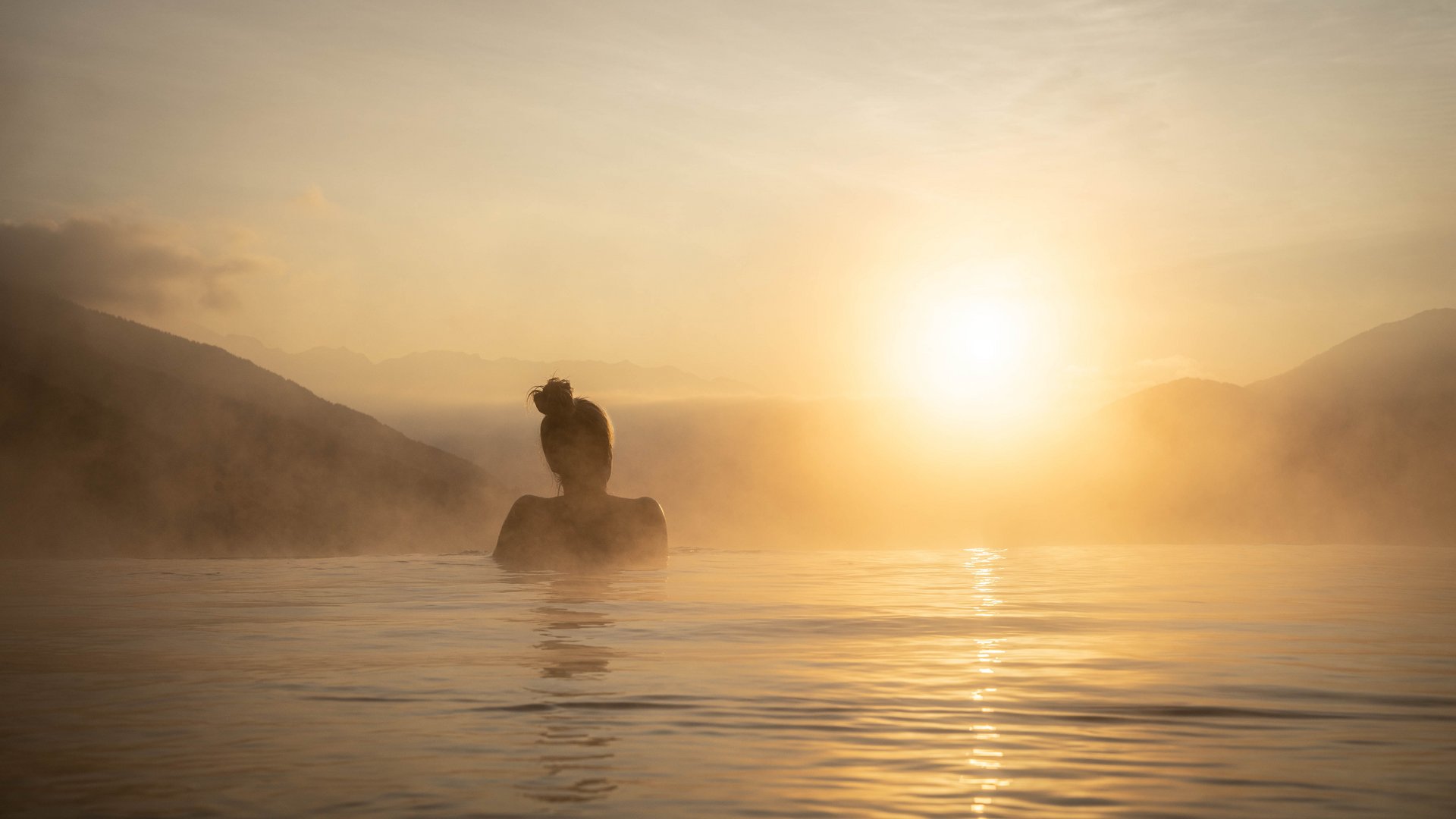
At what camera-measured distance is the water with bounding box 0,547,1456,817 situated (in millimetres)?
2219

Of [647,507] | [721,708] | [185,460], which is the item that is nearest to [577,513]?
[647,507]

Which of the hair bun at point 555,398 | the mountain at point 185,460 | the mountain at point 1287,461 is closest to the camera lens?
the hair bun at point 555,398

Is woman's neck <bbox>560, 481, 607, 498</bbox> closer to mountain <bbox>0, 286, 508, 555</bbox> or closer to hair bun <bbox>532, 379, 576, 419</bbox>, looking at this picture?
hair bun <bbox>532, 379, 576, 419</bbox>

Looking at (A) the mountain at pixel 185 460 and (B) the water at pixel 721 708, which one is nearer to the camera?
(B) the water at pixel 721 708

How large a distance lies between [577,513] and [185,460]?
27.3 m

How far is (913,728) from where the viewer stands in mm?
2840

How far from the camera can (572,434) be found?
8562mm

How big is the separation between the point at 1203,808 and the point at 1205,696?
1295 mm

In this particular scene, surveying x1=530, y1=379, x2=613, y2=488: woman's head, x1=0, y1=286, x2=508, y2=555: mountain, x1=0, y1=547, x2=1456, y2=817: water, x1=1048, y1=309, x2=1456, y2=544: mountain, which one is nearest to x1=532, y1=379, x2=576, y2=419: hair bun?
x1=530, y1=379, x2=613, y2=488: woman's head

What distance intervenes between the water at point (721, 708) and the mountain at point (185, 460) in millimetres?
22939

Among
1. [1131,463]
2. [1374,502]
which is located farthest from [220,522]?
[1374,502]

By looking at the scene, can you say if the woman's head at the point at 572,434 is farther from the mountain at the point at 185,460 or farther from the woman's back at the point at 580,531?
the mountain at the point at 185,460

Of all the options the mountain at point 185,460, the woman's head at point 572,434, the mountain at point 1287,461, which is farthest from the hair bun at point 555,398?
the mountain at point 1287,461

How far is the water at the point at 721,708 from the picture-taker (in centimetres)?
222
